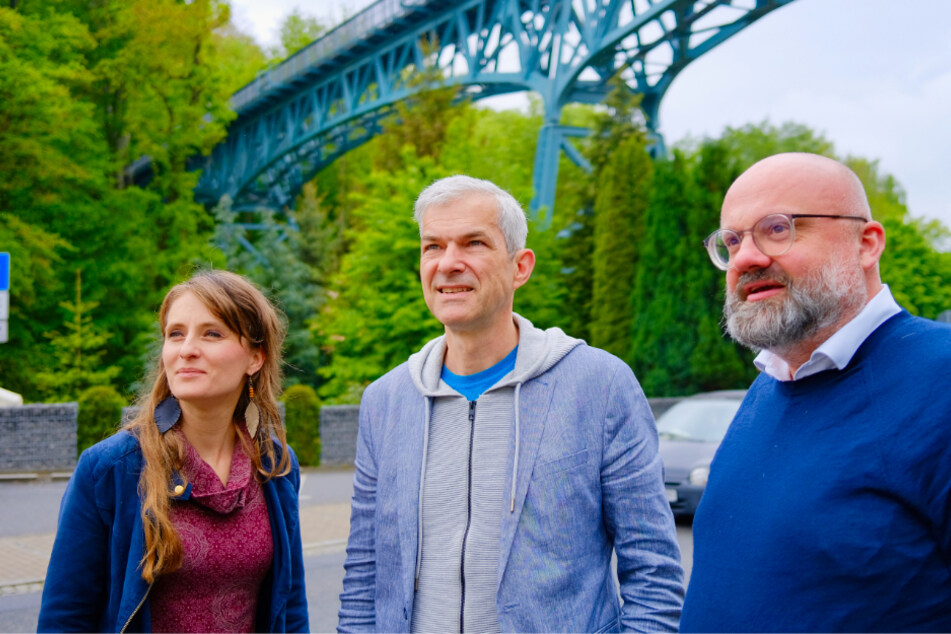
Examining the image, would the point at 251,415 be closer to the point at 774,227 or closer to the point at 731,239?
the point at 731,239

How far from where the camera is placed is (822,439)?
5.34 ft

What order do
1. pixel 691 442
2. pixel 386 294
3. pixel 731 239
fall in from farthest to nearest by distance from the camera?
1. pixel 386 294
2. pixel 691 442
3. pixel 731 239

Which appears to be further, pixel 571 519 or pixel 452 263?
pixel 452 263

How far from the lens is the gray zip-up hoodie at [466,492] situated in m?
2.24

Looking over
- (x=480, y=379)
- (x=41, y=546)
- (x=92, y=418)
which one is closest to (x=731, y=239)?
(x=480, y=379)

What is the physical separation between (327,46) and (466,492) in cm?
3504

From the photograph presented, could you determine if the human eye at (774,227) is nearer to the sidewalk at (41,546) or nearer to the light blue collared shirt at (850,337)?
the light blue collared shirt at (850,337)

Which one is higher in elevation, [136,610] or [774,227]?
[774,227]

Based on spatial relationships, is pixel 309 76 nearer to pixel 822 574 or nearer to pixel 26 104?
pixel 26 104

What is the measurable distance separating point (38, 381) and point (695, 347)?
52.1ft

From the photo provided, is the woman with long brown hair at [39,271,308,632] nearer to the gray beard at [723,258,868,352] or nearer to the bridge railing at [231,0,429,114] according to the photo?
the gray beard at [723,258,868,352]

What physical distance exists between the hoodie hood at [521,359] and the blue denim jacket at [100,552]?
74 centimetres

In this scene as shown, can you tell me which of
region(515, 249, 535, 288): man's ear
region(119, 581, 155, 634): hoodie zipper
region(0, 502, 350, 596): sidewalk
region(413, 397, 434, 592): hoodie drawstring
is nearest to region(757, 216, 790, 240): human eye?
region(515, 249, 535, 288): man's ear

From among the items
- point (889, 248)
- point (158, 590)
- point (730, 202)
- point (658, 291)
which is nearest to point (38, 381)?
point (658, 291)
